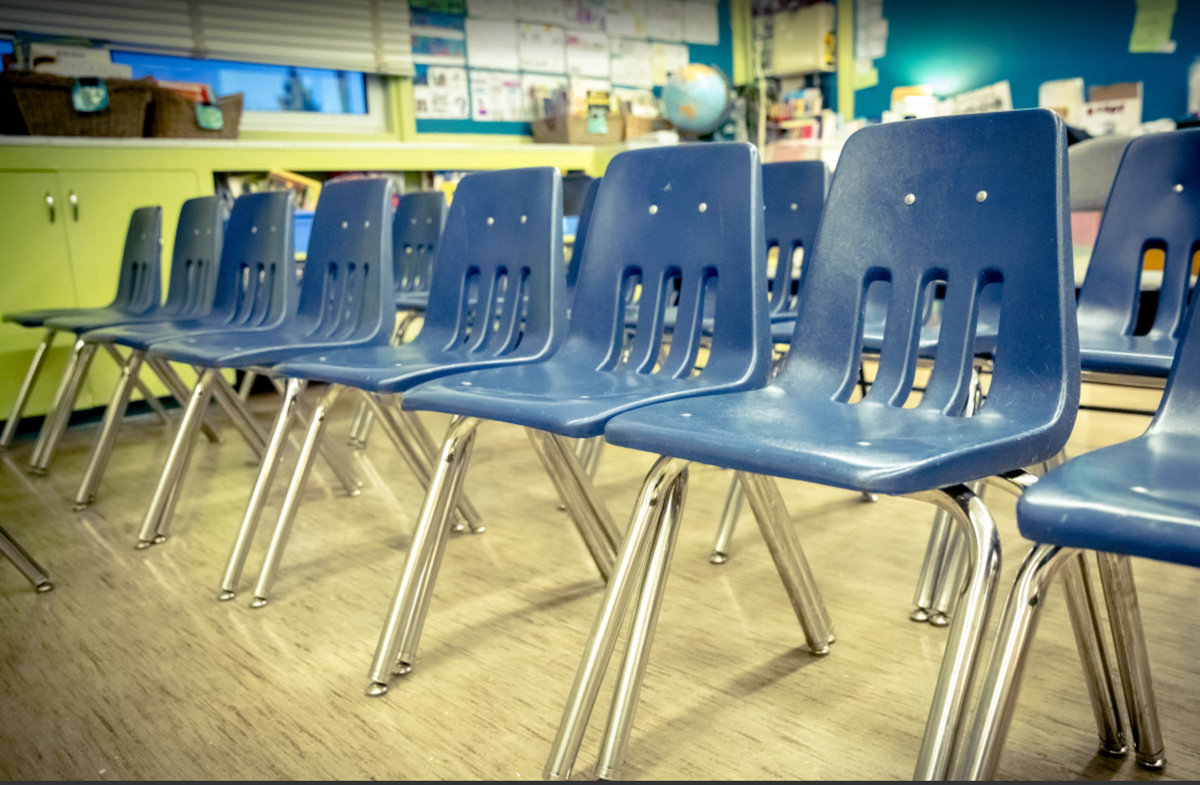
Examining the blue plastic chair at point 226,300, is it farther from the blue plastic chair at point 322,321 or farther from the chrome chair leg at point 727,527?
the chrome chair leg at point 727,527

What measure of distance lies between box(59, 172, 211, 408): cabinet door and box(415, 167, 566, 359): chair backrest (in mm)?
2135

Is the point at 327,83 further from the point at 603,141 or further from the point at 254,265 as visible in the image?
the point at 254,265

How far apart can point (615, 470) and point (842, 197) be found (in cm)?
151

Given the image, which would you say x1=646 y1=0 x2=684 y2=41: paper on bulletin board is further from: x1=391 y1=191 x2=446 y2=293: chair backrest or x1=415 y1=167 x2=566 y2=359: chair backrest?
x1=415 y1=167 x2=566 y2=359: chair backrest

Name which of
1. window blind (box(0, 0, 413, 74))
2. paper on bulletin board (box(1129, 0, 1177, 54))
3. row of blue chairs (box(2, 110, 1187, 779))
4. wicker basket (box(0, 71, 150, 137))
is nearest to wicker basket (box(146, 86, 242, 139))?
wicker basket (box(0, 71, 150, 137))

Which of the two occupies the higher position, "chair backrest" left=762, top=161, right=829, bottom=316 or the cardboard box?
the cardboard box

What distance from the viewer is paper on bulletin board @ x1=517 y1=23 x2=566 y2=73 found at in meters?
5.50

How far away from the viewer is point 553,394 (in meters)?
1.41

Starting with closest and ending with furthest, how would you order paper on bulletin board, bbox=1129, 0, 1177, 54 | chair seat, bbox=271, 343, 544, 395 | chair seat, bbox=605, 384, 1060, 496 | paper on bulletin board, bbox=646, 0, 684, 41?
chair seat, bbox=605, 384, 1060, 496
chair seat, bbox=271, 343, 544, 395
paper on bulletin board, bbox=1129, 0, 1177, 54
paper on bulletin board, bbox=646, 0, 684, 41

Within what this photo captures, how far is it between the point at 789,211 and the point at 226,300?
172 cm

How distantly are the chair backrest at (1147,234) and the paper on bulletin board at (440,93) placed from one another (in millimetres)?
4043

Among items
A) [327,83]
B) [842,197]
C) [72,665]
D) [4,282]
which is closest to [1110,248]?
[842,197]

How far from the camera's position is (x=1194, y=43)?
4.30 metres

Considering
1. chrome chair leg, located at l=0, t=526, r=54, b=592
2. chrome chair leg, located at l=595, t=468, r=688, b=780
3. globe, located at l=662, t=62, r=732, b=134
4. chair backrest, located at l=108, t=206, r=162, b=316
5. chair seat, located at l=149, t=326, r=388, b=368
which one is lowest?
chrome chair leg, located at l=0, t=526, r=54, b=592
